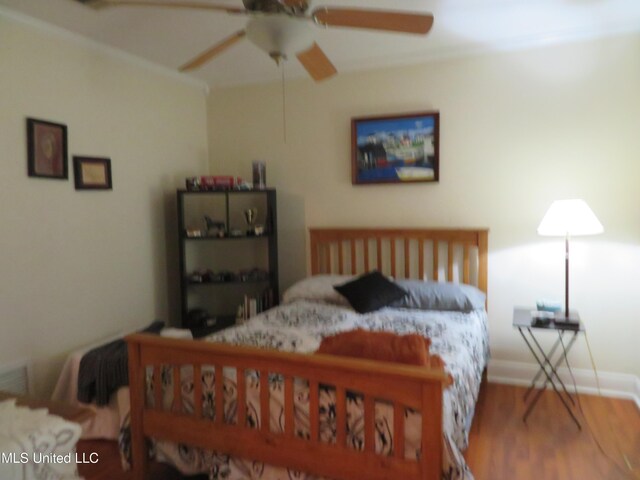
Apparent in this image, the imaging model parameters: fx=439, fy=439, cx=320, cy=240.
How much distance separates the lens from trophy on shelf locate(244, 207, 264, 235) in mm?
3508

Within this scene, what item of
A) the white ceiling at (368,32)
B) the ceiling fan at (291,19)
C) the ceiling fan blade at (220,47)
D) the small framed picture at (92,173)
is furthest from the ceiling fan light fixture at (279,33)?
the small framed picture at (92,173)

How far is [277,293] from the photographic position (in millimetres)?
3580

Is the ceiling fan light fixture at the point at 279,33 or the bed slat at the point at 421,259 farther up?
the ceiling fan light fixture at the point at 279,33

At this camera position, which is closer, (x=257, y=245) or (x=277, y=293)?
(x=277, y=293)

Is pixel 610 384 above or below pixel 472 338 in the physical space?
below

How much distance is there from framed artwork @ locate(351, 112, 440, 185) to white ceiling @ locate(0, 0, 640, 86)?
463mm

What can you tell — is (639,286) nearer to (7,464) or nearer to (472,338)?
(472,338)

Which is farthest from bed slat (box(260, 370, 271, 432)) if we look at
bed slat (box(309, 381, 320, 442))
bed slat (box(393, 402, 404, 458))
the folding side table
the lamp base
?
the lamp base

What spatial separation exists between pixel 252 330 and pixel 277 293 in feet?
3.60

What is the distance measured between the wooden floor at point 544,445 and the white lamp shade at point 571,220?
112 cm

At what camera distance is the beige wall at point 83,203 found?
2463 millimetres

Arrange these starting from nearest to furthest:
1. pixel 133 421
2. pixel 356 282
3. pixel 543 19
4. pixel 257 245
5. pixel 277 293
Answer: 1. pixel 133 421
2. pixel 543 19
3. pixel 356 282
4. pixel 277 293
5. pixel 257 245

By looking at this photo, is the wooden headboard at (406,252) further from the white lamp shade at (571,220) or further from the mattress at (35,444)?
the mattress at (35,444)

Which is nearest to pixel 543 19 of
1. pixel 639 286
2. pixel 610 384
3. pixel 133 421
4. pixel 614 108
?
pixel 614 108
